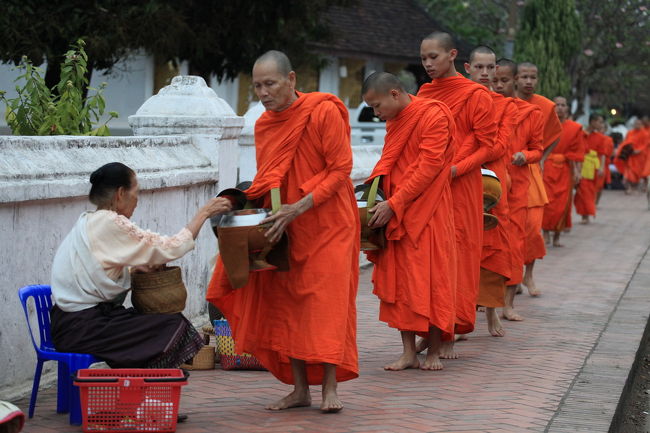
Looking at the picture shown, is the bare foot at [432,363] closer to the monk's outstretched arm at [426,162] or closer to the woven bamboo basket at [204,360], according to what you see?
the monk's outstretched arm at [426,162]

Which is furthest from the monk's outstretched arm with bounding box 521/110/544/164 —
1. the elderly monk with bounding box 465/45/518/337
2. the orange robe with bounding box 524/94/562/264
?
the elderly monk with bounding box 465/45/518/337

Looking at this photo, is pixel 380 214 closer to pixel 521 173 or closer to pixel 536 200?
pixel 521 173

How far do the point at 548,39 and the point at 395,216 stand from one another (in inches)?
791

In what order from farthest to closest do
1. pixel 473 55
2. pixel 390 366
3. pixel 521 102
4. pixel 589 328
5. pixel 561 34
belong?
pixel 561 34, pixel 521 102, pixel 589 328, pixel 473 55, pixel 390 366

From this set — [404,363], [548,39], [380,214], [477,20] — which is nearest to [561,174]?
[404,363]

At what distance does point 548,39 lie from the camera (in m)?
26.1

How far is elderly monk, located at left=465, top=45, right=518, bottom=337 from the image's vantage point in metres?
8.45

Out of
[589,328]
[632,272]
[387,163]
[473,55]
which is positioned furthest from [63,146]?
[632,272]

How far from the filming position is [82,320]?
536cm

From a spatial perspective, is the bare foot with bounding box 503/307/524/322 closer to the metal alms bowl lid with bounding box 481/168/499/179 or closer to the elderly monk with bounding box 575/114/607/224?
the metal alms bowl lid with bounding box 481/168/499/179

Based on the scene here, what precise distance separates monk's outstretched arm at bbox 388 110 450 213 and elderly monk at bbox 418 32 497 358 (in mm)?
408

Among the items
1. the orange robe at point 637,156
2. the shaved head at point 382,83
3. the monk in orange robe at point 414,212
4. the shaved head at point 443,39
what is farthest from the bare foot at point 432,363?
the orange robe at point 637,156

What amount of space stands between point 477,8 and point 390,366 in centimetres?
2538

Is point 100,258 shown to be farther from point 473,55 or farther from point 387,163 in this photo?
point 473,55
